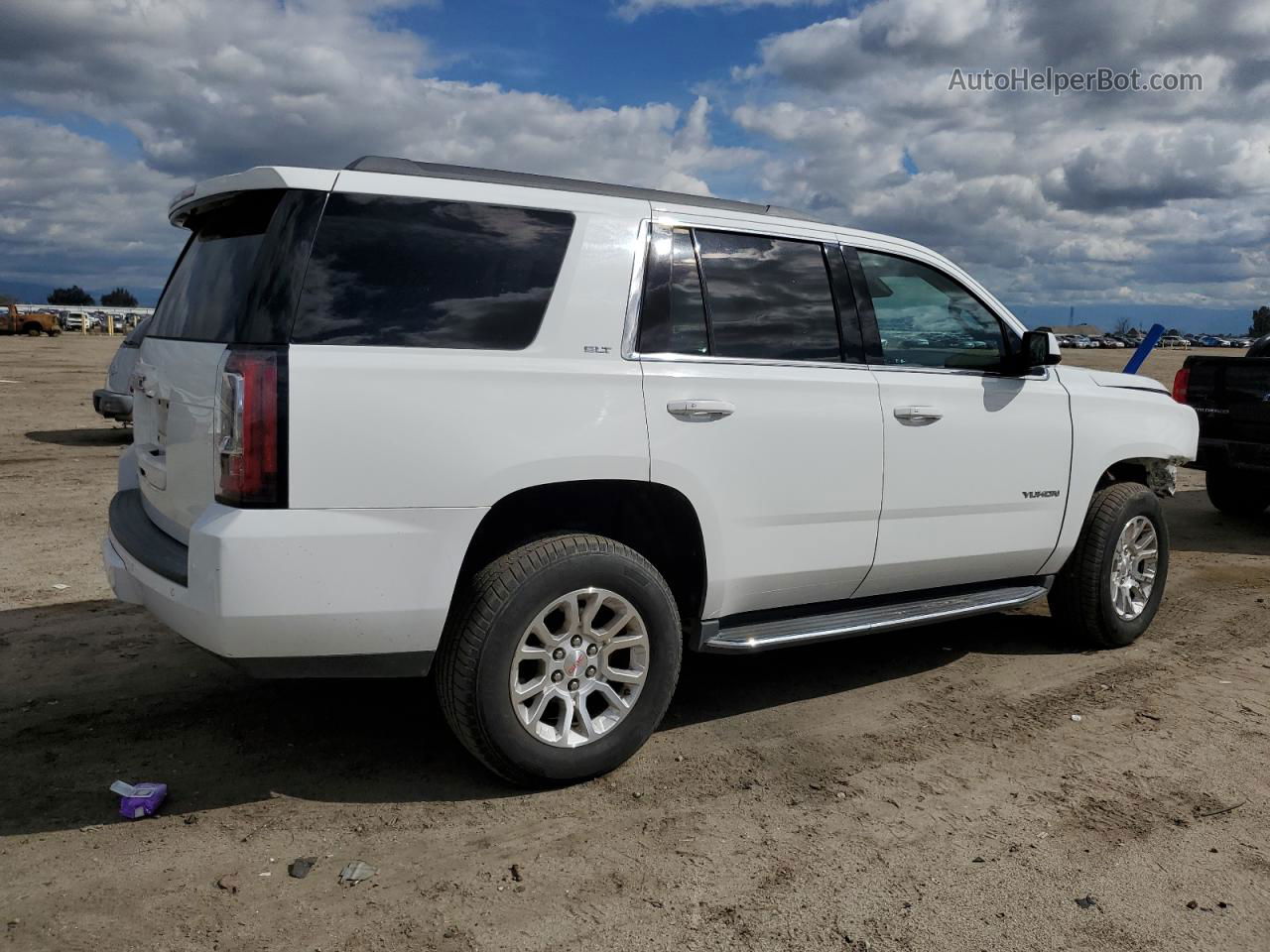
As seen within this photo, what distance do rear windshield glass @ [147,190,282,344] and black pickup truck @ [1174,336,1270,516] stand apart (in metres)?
7.54

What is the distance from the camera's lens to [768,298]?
13.7 feet

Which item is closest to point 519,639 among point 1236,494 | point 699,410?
point 699,410

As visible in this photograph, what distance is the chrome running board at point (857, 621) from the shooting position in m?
4.03

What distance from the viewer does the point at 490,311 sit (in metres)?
3.48

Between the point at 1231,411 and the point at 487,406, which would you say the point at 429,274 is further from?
the point at 1231,411

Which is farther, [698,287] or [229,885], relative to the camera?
[698,287]

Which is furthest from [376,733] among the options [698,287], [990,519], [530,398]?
[990,519]

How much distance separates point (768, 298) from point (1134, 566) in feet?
8.79

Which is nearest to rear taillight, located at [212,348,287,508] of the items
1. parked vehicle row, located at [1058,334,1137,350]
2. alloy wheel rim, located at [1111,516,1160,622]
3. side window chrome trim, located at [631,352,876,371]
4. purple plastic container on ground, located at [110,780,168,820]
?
purple plastic container on ground, located at [110,780,168,820]

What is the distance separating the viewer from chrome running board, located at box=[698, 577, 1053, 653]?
4.03 metres

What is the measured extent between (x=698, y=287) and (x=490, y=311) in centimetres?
88

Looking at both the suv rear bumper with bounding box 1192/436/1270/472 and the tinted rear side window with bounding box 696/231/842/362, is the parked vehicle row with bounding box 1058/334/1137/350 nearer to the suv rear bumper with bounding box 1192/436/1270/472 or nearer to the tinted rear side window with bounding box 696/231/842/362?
the suv rear bumper with bounding box 1192/436/1270/472

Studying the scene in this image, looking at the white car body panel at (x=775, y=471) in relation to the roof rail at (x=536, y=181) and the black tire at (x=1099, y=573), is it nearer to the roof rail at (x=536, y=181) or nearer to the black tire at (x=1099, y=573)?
the roof rail at (x=536, y=181)

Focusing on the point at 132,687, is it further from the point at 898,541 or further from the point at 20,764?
the point at 898,541
